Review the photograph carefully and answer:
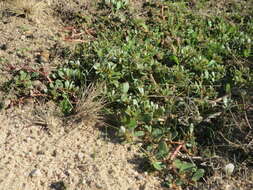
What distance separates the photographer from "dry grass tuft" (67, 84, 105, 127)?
2.67 meters

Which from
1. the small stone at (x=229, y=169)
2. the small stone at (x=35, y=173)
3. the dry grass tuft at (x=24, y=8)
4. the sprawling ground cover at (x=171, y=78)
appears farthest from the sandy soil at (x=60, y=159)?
the dry grass tuft at (x=24, y=8)

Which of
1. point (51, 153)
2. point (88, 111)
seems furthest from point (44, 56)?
point (51, 153)

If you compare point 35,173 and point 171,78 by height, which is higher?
point 171,78

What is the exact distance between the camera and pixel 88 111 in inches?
105

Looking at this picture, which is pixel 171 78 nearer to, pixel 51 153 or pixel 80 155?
pixel 80 155

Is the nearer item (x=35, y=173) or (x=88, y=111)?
(x=35, y=173)

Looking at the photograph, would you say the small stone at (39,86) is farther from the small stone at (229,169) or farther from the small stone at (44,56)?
the small stone at (229,169)

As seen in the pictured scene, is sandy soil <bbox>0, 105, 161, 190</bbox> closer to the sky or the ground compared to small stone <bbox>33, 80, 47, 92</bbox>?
closer to the ground

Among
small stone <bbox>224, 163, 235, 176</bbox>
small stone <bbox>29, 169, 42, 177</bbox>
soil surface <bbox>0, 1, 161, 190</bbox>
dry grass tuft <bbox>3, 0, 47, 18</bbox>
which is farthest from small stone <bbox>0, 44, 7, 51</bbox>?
small stone <bbox>224, 163, 235, 176</bbox>

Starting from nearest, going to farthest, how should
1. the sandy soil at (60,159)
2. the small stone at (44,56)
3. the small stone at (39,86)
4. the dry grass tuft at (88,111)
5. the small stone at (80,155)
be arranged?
the sandy soil at (60,159) → the small stone at (80,155) → the dry grass tuft at (88,111) → the small stone at (39,86) → the small stone at (44,56)

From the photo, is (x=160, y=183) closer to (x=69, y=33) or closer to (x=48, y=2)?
(x=69, y=33)

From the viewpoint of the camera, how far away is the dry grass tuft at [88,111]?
2672 mm

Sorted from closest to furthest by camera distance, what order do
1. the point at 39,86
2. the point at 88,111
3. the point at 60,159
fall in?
the point at 60,159 → the point at 88,111 → the point at 39,86

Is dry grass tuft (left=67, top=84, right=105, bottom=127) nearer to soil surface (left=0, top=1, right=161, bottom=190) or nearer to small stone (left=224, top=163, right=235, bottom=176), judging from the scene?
soil surface (left=0, top=1, right=161, bottom=190)
